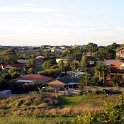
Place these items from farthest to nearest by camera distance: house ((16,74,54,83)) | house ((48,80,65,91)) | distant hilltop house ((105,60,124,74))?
1. distant hilltop house ((105,60,124,74))
2. house ((16,74,54,83))
3. house ((48,80,65,91))

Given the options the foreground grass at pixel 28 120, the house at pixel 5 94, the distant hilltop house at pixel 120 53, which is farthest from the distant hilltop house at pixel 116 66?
the foreground grass at pixel 28 120

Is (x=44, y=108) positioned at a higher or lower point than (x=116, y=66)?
lower

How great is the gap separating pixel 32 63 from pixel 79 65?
6.95m

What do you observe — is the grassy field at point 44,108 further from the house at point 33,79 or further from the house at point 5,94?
the house at point 33,79

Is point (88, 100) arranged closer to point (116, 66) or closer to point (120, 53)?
point (116, 66)

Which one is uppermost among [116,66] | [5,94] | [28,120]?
[116,66]

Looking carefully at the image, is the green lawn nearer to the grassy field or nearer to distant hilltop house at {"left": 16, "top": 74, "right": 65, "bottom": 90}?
the grassy field

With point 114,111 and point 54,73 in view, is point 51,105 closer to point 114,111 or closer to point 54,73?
point 114,111

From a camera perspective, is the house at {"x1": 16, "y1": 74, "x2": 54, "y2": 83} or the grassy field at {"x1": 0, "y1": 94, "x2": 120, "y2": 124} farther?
the house at {"x1": 16, "y1": 74, "x2": 54, "y2": 83}

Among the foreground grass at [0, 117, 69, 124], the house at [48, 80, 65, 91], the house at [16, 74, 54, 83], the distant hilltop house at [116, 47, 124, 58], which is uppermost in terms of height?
the distant hilltop house at [116, 47, 124, 58]

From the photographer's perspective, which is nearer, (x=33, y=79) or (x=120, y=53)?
(x=33, y=79)

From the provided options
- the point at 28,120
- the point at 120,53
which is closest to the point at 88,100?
the point at 28,120

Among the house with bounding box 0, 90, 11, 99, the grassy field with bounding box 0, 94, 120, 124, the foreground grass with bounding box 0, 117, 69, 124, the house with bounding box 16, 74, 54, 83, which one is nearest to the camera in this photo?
the foreground grass with bounding box 0, 117, 69, 124

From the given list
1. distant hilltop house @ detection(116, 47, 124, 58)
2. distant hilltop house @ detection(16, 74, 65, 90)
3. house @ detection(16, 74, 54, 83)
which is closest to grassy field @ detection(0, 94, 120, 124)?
distant hilltop house @ detection(16, 74, 65, 90)
